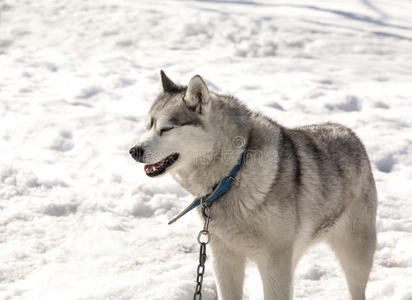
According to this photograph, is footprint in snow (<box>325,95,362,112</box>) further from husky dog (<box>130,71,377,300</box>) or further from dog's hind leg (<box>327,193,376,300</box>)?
husky dog (<box>130,71,377,300</box>)

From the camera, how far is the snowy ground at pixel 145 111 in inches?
153

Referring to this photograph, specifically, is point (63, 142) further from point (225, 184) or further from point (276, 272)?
point (276, 272)

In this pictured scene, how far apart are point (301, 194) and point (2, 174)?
11.2 feet

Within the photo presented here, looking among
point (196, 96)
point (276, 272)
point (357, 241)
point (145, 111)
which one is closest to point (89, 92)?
point (145, 111)

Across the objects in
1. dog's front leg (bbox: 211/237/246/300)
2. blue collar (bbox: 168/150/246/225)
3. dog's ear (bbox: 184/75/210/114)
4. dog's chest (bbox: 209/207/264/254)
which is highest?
dog's ear (bbox: 184/75/210/114)

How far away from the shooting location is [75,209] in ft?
15.5

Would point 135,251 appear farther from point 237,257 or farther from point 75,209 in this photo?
point 237,257

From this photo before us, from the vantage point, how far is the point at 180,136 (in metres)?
2.85

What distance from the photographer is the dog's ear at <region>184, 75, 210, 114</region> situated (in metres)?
2.86

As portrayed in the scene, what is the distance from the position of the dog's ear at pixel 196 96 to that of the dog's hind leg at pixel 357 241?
123 cm

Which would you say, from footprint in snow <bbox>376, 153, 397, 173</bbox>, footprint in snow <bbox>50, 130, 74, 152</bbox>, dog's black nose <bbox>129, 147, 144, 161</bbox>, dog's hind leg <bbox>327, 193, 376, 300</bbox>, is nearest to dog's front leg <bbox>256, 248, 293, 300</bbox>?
dog's hind leg <bbox>327, 193, 376, 300</bbox>

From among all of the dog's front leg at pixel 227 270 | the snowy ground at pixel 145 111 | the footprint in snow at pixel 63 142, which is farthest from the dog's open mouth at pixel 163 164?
the footprint in snow at pixel 63 142

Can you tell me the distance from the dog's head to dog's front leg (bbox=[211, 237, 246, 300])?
0.55 metres

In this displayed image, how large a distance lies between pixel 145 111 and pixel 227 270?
4148mm
